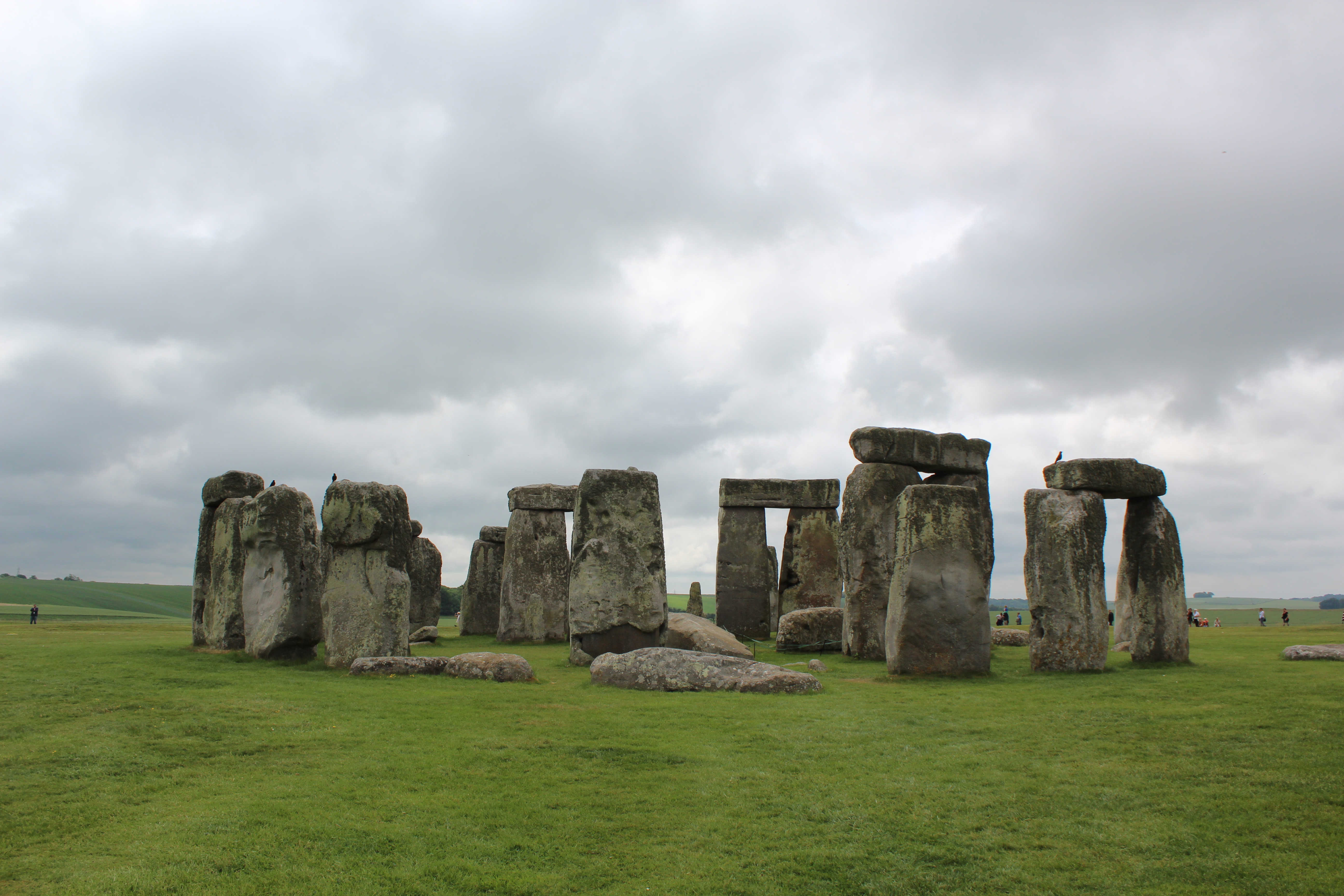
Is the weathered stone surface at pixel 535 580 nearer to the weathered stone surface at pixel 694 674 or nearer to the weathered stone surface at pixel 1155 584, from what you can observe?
the weathered stone surface at pixel 694 674

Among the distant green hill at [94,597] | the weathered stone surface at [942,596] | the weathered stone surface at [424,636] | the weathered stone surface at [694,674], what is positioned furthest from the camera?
the distant green hill at [94,597]

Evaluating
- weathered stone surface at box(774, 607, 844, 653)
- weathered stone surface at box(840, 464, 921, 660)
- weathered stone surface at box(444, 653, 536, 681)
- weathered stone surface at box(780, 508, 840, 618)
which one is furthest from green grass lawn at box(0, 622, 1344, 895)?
weathered stone surface at box(780, 508, 840, 618)

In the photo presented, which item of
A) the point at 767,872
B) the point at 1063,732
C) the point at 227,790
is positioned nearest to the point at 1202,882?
the point at 767,872

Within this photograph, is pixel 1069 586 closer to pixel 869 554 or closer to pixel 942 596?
pixel 942 596

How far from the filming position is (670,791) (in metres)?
6.18

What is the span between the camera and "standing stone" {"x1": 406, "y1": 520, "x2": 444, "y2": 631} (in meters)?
21.5

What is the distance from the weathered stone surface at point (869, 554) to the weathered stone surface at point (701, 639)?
1.91 meters

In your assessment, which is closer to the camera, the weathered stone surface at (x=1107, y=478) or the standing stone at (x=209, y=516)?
the weathered stone surface at (x=1107, y=478)

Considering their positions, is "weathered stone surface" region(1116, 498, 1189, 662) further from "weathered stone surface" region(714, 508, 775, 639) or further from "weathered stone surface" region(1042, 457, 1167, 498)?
"weathered stone surface" region(714, 508, 775, 639)

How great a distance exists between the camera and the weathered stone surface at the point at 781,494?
70.3 feet

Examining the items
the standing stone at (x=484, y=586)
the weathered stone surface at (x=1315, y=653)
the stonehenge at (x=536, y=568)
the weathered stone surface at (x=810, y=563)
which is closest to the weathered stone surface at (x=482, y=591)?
the standing stone at (x=484, y=586)

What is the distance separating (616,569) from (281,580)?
489 centimetres

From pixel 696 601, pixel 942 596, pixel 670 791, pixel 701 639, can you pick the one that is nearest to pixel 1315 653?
pixel 942 596

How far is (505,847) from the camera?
5117mm
